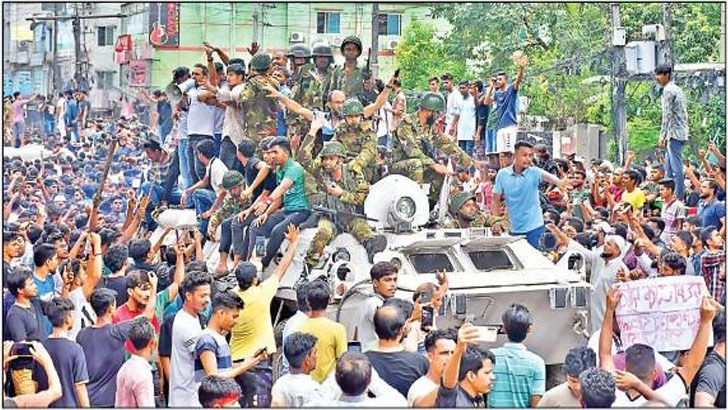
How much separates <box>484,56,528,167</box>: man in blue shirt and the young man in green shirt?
280 centimetres

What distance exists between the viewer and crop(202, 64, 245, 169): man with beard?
1523cm

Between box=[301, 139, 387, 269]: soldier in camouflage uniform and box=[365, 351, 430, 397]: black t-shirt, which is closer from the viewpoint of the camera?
box=[365, 351, 430, 397]: black t-shirt

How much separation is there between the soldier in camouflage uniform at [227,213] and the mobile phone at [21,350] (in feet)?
11.5

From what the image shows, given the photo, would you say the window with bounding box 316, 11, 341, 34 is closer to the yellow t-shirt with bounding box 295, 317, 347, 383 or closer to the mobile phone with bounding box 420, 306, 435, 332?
the mobile phone with bounding box 420, 306, 435, 332

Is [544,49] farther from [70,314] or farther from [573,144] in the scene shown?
[70,314]

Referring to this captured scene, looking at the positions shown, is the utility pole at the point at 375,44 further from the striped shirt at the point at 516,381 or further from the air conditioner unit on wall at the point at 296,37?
the striped shirt at the point at 516,381

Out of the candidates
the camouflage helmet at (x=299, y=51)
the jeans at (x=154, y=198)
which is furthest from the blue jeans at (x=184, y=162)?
the camouflage helmet at (x=299, y=51)

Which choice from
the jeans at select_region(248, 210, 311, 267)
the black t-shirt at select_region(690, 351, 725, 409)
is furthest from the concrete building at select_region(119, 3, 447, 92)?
the black t-shirt at select_region(690, 351, 725, 409)

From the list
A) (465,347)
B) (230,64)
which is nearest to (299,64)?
(230,64)

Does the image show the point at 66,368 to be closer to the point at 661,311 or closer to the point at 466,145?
the point at 661,311

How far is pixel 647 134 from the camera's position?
16.6 m

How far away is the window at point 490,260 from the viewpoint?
43.9ft

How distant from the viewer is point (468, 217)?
14188 mm

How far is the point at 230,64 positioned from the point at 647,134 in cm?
459
